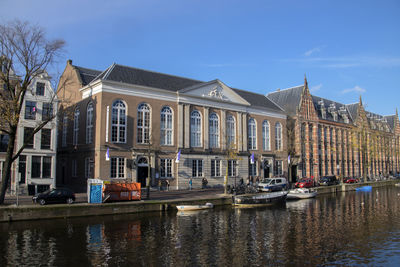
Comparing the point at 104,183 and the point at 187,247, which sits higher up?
the point at 104,183

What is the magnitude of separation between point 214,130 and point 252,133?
8.77m

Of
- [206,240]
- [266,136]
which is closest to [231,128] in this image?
[266,136]

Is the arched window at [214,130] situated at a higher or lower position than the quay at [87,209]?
higher

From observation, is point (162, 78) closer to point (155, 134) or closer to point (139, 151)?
point (155, 134)

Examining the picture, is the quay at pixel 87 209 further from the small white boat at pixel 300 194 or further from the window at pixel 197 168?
the window at pixel 197 168

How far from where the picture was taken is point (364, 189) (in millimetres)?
54656

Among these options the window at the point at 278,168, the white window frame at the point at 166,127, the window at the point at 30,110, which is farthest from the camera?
the window at the point at 278,168

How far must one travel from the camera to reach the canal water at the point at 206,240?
15.0 metres

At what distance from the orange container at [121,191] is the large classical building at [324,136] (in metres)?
34.8

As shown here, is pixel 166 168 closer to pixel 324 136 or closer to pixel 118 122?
pixel 118 122

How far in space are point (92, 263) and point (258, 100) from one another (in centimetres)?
4927

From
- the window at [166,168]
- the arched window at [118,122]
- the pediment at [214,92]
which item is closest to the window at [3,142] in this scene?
the arched window at [118,122]

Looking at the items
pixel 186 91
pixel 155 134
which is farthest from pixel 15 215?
pixel 186 91

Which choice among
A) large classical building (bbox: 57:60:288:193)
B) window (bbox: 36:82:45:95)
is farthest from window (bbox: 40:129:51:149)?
window (bbox: 36:82:45:95)
